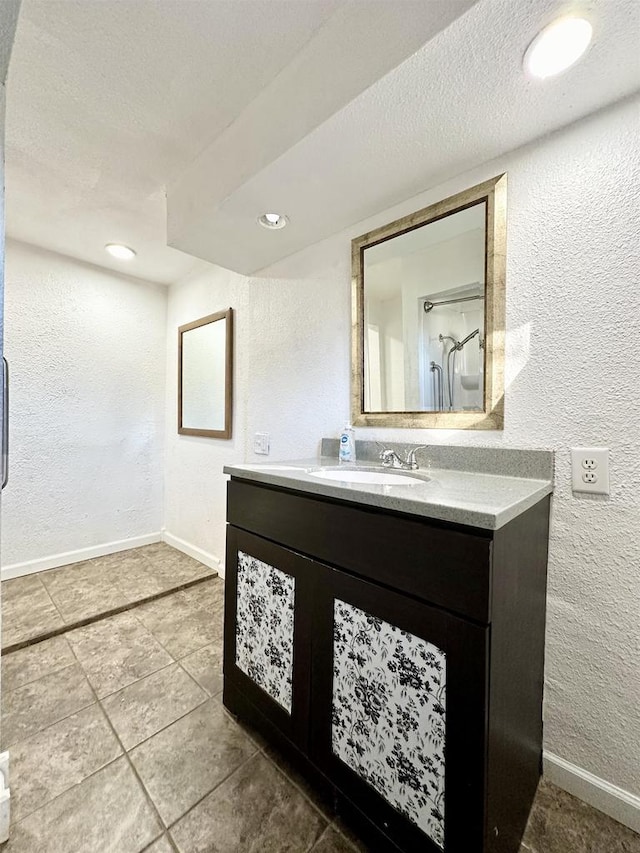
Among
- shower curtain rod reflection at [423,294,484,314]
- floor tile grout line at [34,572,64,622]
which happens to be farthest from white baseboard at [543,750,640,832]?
floor tile grout line at [34,572,64,622]

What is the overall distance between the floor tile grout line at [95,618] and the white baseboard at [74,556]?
A: 0.82 metres

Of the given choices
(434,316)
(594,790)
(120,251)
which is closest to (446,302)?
(434,316)

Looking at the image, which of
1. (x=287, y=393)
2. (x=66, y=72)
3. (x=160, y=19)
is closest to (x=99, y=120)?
(x=66, y=72)

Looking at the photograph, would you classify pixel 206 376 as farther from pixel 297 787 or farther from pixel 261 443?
pixel 297 787

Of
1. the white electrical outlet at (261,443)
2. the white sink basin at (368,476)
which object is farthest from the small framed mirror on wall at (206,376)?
the white sink basin at (368,476)

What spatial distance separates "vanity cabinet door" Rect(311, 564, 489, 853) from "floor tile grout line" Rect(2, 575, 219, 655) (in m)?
1.47

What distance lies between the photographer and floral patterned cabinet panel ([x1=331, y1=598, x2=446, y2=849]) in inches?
29.5

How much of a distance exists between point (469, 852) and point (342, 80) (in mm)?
1850

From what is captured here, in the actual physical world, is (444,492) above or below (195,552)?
above

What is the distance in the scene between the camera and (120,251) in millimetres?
2338

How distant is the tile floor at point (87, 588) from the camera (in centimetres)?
179

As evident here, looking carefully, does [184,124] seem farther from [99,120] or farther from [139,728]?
[139,728]

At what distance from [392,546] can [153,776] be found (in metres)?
1.05

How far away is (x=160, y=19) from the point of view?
1001mm
